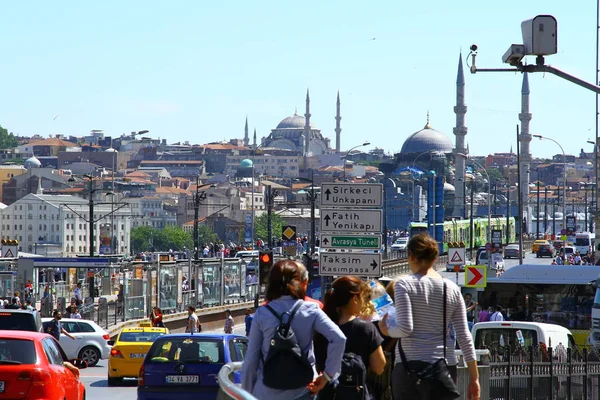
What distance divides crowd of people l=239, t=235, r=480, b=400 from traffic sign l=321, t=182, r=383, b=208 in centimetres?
763

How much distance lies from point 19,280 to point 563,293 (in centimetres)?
1600

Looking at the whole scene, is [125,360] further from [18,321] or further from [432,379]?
[432,379]

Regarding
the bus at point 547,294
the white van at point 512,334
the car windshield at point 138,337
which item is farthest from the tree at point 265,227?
the white van at point 512,334

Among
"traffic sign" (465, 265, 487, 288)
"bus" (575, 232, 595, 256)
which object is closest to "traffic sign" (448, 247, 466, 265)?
"traffic sign" (465, 265, 487, 288)

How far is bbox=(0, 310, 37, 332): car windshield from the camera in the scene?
17.0 metres

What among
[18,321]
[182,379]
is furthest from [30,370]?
[18,321]

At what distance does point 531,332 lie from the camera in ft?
59.8

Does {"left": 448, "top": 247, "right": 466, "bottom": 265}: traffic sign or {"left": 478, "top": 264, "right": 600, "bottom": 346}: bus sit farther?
{"left": 448, "top": 247, "right": 466, "bottom": 265}: traffic sign

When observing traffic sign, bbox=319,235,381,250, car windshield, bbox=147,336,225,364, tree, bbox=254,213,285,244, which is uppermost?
traffic sign, bbox=319,235,381,250

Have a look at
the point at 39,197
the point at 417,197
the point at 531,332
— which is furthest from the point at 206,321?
the point at 417,197

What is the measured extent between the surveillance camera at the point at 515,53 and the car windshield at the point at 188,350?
13.9 feet

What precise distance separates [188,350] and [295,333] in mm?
7892

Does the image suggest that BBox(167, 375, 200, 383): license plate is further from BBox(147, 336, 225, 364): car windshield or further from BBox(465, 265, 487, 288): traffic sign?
BBox(465, 265, 487, 288): traffic sign

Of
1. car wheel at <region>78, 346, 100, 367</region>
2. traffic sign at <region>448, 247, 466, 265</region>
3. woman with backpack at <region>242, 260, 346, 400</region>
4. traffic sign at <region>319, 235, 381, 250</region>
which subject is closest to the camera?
woman with backpack at <region>242, 260, 346, 400</region>
